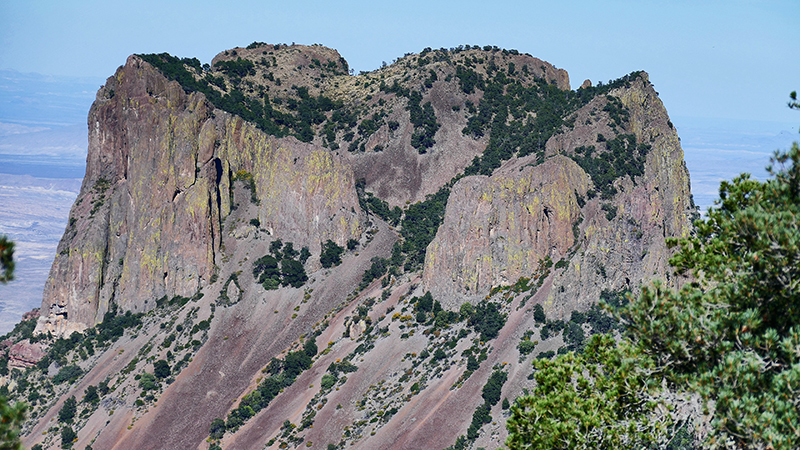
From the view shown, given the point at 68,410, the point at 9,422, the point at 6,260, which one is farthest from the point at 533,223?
the point at 9,422

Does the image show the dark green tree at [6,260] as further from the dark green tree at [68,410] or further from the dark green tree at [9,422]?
the dark green tree at [68,410]

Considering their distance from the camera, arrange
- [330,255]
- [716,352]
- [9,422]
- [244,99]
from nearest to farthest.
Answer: [9,422] < [716,352] < [330,255] < [244,99]

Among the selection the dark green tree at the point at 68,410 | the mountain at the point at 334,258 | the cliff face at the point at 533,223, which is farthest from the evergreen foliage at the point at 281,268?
the dark green tree at the point at 68,410

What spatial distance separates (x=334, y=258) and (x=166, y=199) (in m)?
27.9

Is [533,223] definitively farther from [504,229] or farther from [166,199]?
[166,199]

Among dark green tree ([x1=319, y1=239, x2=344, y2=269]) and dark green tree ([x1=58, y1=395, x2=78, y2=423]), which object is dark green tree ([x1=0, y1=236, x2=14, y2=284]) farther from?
dark green tree ([x1=319, y1=239, x2=344, y2=269])

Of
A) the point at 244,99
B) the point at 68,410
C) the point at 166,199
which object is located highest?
the point at 244,99

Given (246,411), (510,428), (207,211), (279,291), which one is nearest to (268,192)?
(207,211)

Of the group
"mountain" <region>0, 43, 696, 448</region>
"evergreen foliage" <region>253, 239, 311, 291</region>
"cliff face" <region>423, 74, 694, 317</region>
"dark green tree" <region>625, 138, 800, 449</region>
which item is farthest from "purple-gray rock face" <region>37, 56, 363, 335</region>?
"dark green tree" <region>625, 138, 800, 449</region>

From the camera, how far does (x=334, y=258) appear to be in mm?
127062

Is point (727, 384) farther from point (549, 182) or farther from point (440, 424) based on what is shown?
point (549, 182)

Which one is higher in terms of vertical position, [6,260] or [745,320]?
[745,320]

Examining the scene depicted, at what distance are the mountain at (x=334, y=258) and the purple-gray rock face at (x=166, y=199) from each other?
1.11 feet

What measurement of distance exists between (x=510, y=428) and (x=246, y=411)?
251 feet
